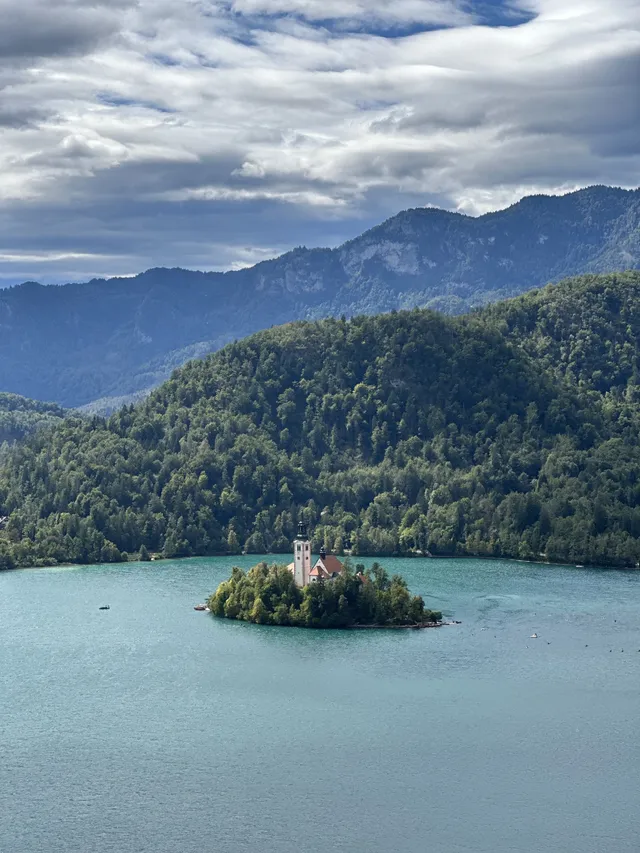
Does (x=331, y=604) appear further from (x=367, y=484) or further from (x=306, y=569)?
(x=367, y=484)

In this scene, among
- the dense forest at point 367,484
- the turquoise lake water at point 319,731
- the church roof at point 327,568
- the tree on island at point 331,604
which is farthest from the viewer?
the dense forest at point 367,484

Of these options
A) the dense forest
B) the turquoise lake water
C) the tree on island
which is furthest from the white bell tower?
the dense forest

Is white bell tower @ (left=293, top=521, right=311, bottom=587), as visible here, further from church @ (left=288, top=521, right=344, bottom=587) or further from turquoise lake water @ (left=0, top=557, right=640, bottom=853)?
turquoise lake water @ (left=0, top=557, right=640, bottom=853)

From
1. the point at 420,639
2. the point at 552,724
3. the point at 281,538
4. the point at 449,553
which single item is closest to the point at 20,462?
the point at 281,538

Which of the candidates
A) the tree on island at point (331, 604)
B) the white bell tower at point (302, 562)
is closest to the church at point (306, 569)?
the white bell tower at point (302, 562)

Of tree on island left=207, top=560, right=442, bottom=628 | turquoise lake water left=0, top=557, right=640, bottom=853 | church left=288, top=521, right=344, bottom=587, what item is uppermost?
church left=288, top=521, right=344, bottom=587

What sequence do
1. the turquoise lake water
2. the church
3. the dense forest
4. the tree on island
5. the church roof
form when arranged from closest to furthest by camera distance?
the turquoise lake water
the tree on island
the church
the church roof
the dense forest

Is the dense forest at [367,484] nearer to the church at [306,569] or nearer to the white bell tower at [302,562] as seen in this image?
the church at [306,569]

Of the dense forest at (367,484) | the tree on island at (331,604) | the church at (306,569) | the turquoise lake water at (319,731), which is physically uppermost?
the dense forest at (367,484)
